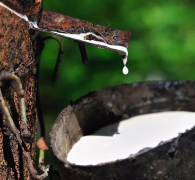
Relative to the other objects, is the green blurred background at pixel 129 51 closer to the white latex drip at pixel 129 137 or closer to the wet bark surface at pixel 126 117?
the wet bark surface at pixel 126 117

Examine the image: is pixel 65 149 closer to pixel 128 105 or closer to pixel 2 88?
pixel 2 88

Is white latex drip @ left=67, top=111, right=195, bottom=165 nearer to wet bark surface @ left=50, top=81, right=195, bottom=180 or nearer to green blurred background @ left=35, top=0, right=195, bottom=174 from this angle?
wet bark surface @ left=50, top=81, right=195, bottom=180

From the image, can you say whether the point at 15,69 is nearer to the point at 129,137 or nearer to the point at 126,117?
the point at 129,137

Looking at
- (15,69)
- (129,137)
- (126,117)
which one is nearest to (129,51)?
(126,117)

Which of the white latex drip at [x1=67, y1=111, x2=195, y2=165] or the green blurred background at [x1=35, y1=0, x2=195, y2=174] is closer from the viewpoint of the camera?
the white latex drip at [x1=67, y1=111, x2=195, y2=165]

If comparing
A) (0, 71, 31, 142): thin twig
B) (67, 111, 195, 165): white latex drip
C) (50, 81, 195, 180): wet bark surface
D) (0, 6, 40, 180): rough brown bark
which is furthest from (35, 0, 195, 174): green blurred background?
(0, 71, 31, 142): thin twig

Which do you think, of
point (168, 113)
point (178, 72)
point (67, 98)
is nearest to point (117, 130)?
point (168, 113)

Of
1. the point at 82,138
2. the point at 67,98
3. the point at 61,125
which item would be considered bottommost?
the point at 67,98
